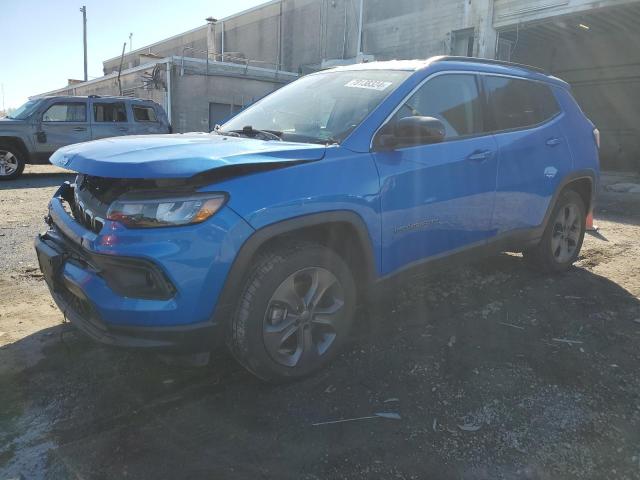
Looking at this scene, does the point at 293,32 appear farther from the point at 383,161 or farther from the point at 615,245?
the point at 383,161

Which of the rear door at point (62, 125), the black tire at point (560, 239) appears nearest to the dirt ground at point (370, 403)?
the black tire at point (560, 239)

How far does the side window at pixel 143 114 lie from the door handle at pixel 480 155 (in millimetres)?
11682

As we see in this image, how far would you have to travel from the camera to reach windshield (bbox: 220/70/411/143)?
3141 mm

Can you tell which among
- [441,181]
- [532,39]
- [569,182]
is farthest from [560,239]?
[532,39]

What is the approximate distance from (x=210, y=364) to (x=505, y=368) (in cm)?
180

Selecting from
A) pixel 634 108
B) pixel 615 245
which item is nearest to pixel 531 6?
pixel 634 108

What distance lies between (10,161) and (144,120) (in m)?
3.34

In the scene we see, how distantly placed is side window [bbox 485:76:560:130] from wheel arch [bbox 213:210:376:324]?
1.70m

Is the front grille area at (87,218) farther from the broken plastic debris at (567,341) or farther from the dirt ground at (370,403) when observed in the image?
the broken plastic debris at (567,341)

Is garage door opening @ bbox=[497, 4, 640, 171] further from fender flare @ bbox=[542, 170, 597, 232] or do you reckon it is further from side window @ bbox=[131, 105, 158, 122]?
fender flare @ bbox=[542, 170, 597, 232]

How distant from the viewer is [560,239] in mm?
4840

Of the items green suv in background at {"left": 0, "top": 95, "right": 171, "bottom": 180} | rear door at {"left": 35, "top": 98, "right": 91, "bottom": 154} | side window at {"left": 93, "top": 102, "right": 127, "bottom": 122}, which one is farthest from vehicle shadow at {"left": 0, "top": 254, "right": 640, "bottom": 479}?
side window at {"left": 93, "top": 102, "right": 127, "bottom": 122}

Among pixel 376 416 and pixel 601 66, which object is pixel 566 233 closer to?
pixel 376 416

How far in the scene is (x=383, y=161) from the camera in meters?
2.99
